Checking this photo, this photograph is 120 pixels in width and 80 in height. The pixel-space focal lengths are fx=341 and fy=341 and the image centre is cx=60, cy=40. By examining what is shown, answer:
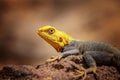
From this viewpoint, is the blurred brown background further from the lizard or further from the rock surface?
the rock surface

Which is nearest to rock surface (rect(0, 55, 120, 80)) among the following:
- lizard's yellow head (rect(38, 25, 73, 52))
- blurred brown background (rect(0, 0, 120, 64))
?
lizard's yellow head (rect(38, 25, 73, 52))

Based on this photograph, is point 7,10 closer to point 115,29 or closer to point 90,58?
point 115,29

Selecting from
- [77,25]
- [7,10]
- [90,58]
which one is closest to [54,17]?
[77,25]

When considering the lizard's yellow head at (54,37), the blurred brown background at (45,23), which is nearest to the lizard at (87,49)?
the lizard's yellow head at (54,37)

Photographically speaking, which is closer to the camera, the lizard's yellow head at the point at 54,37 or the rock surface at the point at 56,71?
the rock surface at the point at 56,71

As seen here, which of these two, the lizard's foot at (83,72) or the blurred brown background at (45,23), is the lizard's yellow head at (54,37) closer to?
the lizard's foot at (83,72)
